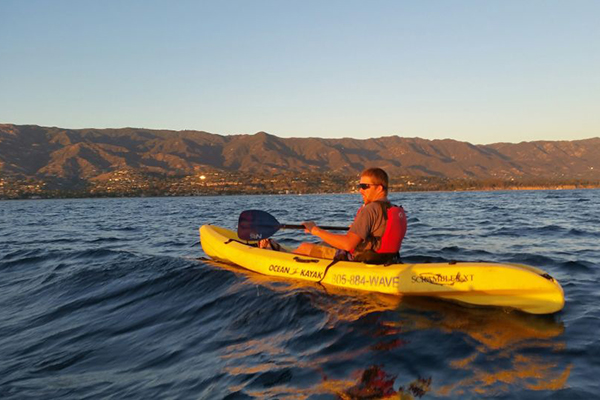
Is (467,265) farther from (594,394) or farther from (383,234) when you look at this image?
(594,394)

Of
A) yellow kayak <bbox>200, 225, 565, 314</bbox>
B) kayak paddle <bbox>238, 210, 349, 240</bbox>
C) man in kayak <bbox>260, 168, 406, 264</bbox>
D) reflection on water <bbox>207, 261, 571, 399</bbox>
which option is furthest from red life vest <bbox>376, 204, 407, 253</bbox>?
kayak paddle <bbox>238, 210, 349, 240</bbox>

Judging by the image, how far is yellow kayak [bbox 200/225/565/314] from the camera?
220 inches

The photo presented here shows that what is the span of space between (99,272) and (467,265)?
7.93 meters

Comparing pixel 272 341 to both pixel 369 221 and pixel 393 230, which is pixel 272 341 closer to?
pixel 369 221

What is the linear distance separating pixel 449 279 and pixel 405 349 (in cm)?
195

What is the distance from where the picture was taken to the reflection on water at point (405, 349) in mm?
3696

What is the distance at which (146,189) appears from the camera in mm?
142250

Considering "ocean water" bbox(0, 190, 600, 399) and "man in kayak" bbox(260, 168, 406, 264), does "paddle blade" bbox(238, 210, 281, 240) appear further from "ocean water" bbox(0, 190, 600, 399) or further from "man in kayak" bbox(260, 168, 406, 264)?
"man in kayak" bbox(260, 168, 406, 264)

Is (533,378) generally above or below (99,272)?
above

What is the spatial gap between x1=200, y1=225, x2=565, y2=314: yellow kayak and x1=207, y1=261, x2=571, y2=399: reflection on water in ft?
0.52

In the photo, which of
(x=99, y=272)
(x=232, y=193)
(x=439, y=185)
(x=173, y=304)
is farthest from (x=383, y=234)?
(x=439, y=185)

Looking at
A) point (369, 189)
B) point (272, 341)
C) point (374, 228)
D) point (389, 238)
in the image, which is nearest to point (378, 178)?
point (369, 189)

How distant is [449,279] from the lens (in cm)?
613

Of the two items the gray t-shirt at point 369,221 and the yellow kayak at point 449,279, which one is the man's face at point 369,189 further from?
the yellow kayak at point 449,279
